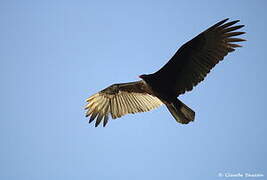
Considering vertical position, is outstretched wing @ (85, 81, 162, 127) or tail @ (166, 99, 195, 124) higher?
outstretched wing @ (85, 81, 162, 127)

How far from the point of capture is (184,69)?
682cm

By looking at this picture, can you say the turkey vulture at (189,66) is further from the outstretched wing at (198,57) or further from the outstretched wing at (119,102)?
the outstretched wing at (119,102)

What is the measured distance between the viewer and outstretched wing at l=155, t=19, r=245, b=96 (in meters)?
6.53

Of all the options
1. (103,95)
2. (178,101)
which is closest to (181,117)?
(178,101)

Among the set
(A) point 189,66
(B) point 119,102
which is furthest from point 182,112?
(B) point 119,102

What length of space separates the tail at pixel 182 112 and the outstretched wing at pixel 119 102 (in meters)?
0.98

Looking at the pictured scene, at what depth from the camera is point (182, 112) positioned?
668 centimetres

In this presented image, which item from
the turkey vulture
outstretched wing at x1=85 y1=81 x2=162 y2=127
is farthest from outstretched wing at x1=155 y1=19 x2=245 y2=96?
outstretched wing at x1=85 y1=81 x2=162 y2=127

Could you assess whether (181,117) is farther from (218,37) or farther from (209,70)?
(218,37)

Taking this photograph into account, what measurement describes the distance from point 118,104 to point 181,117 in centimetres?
165

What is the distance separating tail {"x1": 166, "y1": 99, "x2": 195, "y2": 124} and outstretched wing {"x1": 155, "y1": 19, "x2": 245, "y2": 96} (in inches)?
8.2

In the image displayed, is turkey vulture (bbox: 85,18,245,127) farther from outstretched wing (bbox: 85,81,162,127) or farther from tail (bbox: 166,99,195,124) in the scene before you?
outstretched wing (bbox: 85,81,162,127)

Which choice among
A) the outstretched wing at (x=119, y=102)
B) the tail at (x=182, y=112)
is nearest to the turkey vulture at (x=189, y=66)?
the tail at (x=182, y=112)

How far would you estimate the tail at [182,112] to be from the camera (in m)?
6.64
